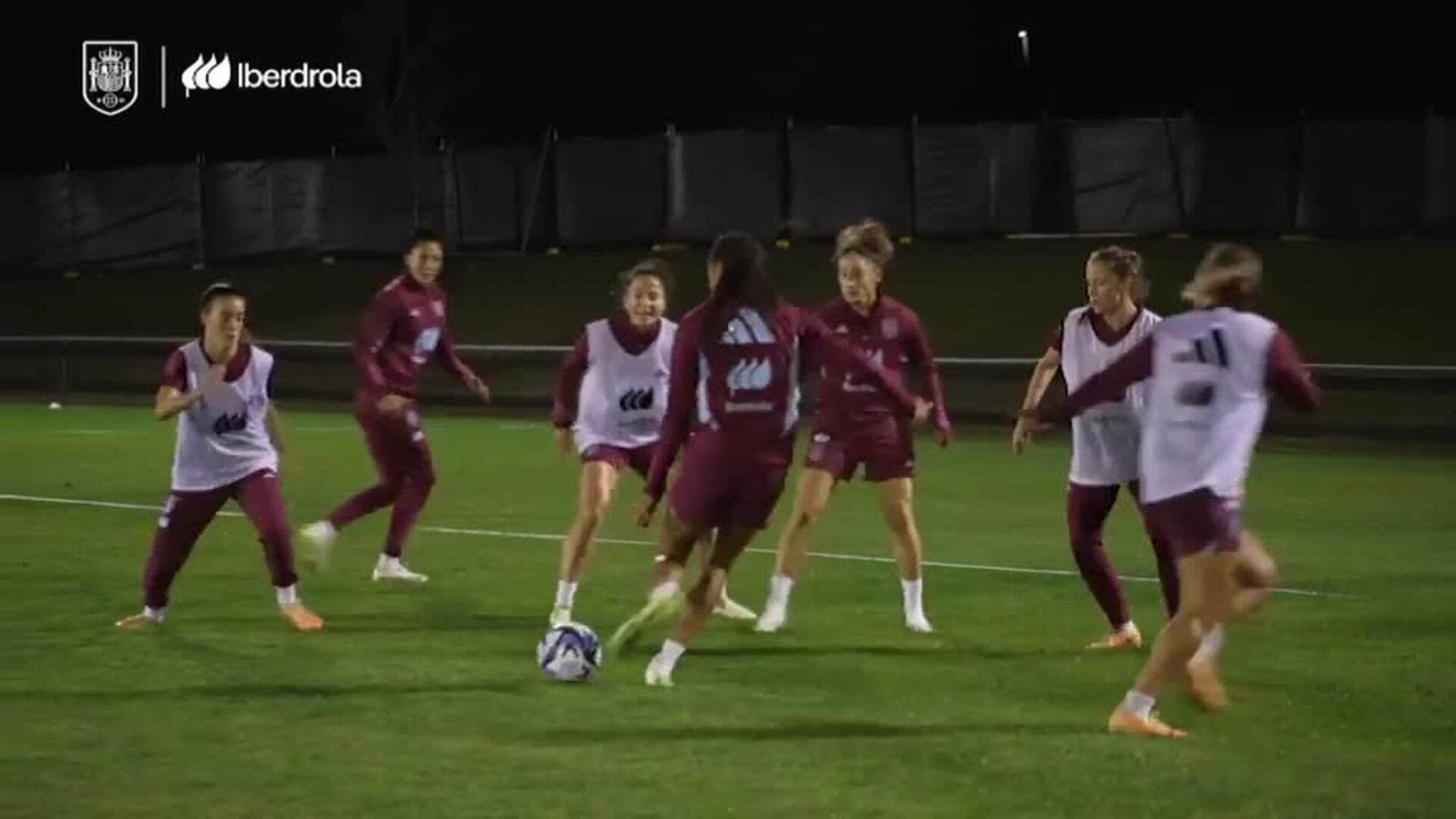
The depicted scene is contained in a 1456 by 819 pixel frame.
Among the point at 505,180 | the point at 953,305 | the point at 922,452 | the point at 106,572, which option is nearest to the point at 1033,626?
the point at 106,572

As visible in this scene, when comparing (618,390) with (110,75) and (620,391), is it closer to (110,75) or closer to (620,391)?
(620,391)

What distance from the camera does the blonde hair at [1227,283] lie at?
10031 mm

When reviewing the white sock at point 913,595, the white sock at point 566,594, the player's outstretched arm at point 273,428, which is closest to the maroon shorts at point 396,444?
the player's outstretched arm at point 273,428

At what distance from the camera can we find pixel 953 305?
127 ft

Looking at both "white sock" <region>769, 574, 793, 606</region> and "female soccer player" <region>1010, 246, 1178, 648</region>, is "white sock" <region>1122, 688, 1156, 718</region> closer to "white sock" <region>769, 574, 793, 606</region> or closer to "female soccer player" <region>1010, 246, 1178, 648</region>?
"female soccer player" <region>1010, 246, 1178, 648</region>

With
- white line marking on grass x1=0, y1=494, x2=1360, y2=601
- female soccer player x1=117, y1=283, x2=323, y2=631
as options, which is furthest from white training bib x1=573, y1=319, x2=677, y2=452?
white line marking on grass x1=0, y1=494, x2=1360, y2=601

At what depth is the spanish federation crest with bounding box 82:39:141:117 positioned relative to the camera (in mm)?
62750

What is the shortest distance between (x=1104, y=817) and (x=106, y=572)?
9.25m

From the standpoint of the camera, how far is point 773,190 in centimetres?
4353

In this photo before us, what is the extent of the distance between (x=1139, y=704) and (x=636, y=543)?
848 centimetres

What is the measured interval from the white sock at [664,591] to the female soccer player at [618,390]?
1926 mm

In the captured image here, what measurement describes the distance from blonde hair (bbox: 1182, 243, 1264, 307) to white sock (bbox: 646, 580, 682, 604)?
2.75 m

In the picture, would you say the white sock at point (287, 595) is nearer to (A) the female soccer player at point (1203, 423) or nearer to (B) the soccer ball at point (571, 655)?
(B) the soccer ball at point (571, 655)

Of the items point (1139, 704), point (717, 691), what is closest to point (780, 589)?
point (717, 691)
